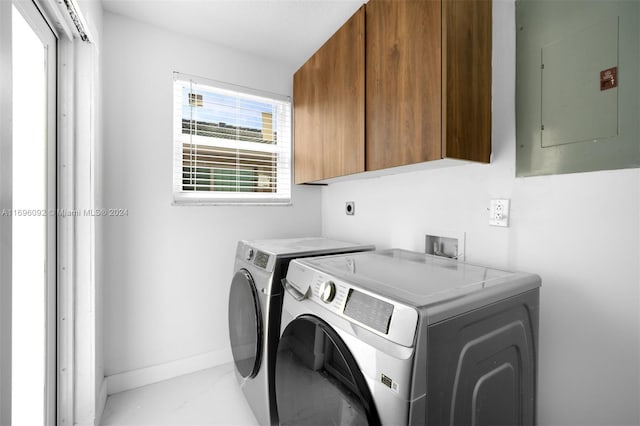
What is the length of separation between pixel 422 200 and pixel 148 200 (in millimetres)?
1746

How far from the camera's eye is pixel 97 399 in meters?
1.57

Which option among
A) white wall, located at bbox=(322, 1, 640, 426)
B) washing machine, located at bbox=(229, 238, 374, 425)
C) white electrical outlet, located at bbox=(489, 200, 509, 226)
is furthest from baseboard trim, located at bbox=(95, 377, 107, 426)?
white electrical outlet, located at bbox=(489, 200, 509, 226)

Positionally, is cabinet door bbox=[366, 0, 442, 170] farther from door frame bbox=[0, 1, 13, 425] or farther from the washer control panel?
door frame bbox=[0, 1, 13, 425]

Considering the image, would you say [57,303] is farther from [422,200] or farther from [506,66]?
[506,66]

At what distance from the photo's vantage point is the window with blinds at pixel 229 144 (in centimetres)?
206

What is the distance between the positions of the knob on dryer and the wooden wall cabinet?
633 millimetres

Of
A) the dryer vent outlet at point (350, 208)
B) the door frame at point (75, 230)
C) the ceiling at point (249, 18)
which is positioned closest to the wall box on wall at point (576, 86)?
the ceiling at point (249, 18)

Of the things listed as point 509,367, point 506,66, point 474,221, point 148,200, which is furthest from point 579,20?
point 148,200

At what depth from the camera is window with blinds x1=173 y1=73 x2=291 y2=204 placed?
2.06 meters

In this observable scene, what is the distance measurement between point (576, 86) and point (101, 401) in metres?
2.73

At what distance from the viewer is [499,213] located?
1254 mm

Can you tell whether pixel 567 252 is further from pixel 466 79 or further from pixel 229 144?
pixel 229 144

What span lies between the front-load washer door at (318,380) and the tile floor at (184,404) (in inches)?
27.7

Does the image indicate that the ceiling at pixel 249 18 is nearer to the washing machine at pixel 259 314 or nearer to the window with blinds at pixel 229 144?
the window with blinds at pixel 229 144
